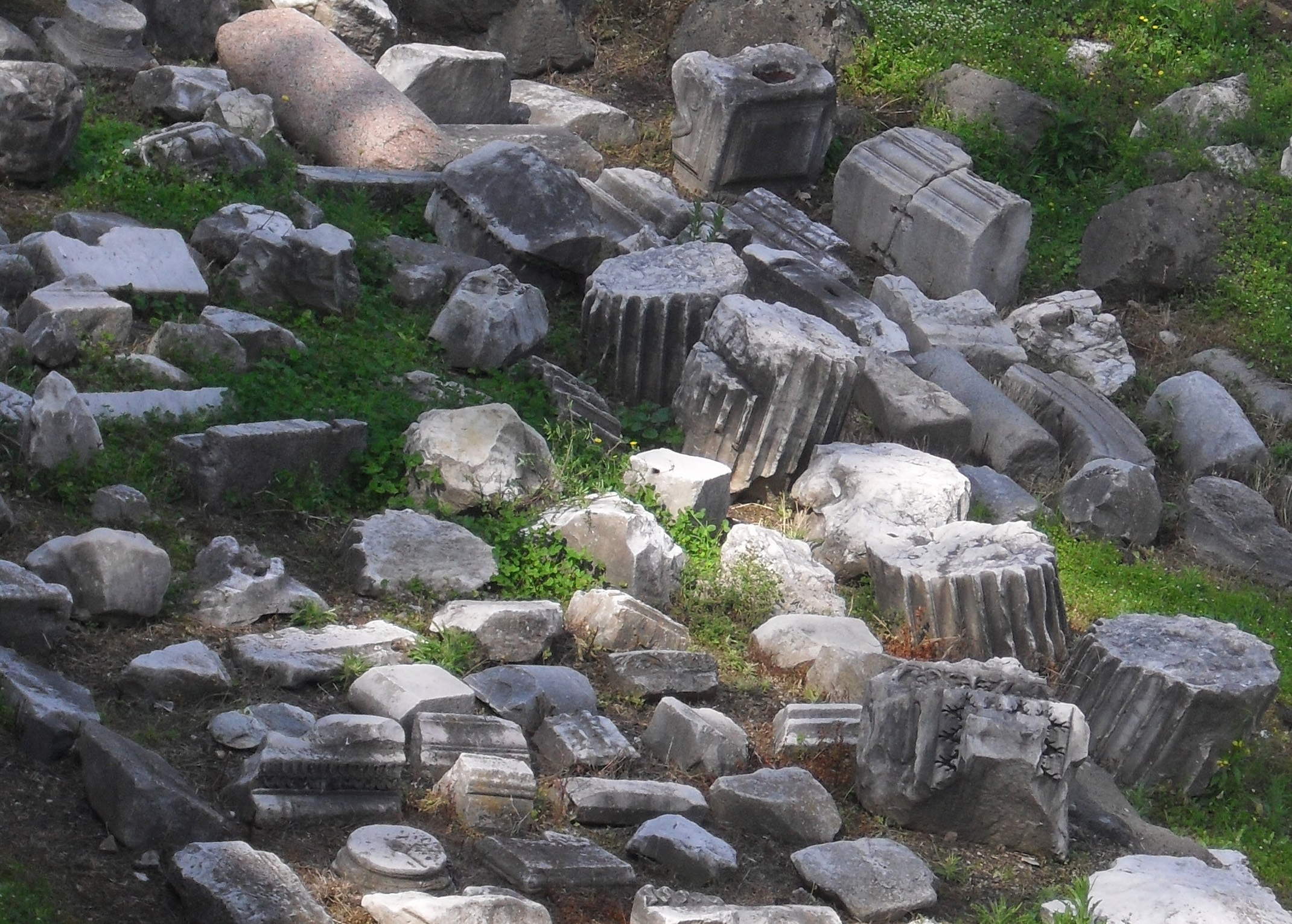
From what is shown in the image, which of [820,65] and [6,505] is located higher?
[820,65]

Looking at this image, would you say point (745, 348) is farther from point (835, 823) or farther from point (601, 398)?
point (835, 823)

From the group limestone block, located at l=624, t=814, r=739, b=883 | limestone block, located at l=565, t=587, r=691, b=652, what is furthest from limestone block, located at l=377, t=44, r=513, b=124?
limestone block, located at l=624, t=814, r=739, b=883

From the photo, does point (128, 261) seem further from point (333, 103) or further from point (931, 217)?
point (931, 217)

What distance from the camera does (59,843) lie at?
12.9 feet

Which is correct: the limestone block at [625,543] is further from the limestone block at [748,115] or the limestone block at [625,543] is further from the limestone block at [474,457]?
the limestone block at [748,115]

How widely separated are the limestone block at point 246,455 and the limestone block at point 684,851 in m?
2.42

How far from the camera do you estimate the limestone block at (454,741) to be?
4.73 m

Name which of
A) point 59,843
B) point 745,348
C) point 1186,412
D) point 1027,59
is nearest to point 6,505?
point 59,843

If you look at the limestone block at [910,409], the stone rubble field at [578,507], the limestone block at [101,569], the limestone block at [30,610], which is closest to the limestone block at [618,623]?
the stone rubble field at [578,507]

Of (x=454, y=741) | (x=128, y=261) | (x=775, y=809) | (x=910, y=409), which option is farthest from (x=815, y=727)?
(x=128, y=261)

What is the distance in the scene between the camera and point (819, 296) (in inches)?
373

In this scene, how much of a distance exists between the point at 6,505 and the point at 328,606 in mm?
1219

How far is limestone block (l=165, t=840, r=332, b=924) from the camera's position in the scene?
3.71 m

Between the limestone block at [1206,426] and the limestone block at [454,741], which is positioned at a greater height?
the limestone block at [454,741]
